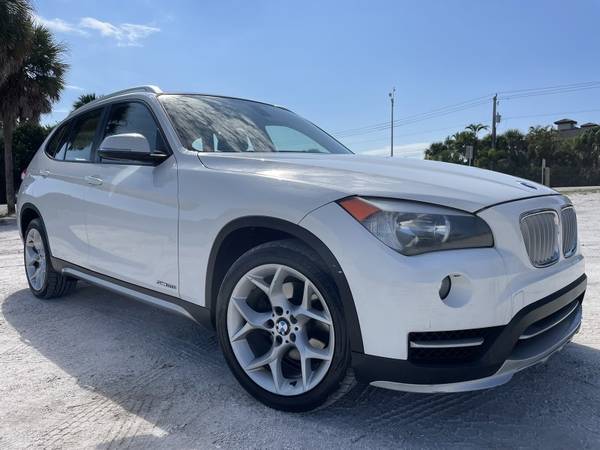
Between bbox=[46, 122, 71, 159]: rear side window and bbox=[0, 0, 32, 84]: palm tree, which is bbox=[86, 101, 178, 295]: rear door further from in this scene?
bbox=[0, 0, 32, 84]: palm tree

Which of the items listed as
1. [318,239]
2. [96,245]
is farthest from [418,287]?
[96,245]

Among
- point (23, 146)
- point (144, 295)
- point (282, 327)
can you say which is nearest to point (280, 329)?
point (282, 327)

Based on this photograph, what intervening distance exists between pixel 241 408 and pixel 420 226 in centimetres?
131

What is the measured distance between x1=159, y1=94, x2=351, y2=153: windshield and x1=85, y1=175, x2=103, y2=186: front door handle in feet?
2.50

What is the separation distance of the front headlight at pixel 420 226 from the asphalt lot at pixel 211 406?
2.95 feet

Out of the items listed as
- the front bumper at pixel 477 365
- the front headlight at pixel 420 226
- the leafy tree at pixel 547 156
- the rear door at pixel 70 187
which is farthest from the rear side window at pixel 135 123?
the leafy tree at pixel 547 156

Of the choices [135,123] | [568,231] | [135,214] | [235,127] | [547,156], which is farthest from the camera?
[547,156]

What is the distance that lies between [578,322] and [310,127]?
2.52m

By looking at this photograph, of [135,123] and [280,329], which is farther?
[135,123]

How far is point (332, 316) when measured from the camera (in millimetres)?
2207

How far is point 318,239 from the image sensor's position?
87.8 inches

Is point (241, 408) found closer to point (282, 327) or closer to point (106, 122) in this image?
point (282, 327)

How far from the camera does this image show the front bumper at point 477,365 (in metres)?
2.06

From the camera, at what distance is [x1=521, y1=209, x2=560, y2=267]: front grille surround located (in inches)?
88.7
